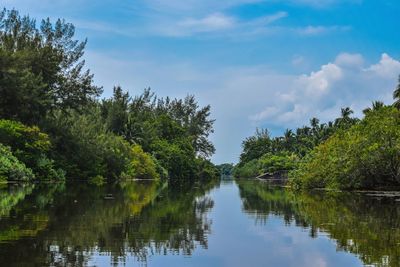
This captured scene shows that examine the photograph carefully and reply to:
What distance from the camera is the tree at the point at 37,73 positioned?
42.6 m

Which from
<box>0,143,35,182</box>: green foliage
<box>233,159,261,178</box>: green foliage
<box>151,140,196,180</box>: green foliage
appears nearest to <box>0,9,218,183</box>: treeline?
<box>0,143,35,182</box>: green foliage

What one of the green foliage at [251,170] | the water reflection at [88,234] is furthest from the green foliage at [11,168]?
the green foliage at [251,170]

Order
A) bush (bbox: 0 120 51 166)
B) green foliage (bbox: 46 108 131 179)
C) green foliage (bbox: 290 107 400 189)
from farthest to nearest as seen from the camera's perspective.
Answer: green foliage (bbox: 46 108 131 179), bush (bbox: 0 120 51 166), green foliage (bbox: 290 107 400 189)

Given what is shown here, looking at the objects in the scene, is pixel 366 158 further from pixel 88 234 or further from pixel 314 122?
pixel 314 122

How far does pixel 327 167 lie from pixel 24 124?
80.0 ft

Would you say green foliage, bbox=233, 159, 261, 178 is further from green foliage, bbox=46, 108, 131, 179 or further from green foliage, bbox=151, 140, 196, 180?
green foliage, bbox=46, 108, 131, 179

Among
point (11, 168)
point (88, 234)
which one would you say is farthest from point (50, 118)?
point (88, 234)

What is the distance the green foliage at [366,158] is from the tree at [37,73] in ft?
74.3

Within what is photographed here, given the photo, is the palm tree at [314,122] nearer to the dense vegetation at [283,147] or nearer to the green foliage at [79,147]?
the dense vegetation at [283,147]

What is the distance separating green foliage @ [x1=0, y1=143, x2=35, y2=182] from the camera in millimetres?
36406

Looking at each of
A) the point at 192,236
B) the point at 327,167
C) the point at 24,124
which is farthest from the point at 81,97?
the point at 192,236

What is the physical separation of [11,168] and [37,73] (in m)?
13.0

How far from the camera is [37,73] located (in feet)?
157

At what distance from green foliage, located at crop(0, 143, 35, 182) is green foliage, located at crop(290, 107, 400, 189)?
2137 centimetres
